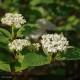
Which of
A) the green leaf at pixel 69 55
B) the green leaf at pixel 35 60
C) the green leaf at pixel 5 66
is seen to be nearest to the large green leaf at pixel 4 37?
the green leaf at pixel 5 66

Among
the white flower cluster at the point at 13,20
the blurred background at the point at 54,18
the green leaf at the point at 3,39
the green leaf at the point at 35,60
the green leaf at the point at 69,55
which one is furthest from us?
the blurred background at the point at 54,18

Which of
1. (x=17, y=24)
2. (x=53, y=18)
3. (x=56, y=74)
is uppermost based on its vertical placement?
(x=53, y=18)

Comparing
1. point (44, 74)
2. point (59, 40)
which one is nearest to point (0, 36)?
point (59, 40)

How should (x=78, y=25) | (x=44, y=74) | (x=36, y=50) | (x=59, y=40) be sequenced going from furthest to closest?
(x=78, y=25)
(x=44, y=74)
(x=36, y=50)
(x=59, y=40)

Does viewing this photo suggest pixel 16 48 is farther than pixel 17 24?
No

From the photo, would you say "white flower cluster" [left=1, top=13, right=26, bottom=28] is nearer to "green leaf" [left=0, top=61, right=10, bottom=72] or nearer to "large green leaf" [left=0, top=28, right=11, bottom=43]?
"large green leaf" [left=0, top=28, right=11, bottom=43]

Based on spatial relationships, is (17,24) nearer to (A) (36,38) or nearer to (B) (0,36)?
(B) (0,36)

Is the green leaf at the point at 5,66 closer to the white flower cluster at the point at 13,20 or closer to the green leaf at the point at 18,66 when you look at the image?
Answer: the green leaf at the point at 18,66

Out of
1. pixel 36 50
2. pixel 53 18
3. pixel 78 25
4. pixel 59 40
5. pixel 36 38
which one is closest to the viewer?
pixel 59 40
